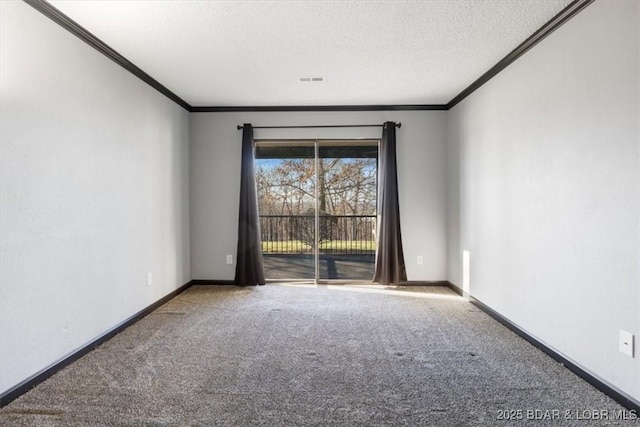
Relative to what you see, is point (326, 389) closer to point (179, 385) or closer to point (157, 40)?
point (179, 385)

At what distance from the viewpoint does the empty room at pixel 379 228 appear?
6.61 ft

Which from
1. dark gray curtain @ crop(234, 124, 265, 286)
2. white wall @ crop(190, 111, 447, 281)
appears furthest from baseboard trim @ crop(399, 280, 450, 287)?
dark gray curtain @ crop(234, 124, 265, 286)

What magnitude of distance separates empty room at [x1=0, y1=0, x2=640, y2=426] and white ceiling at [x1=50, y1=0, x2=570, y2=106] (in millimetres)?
22

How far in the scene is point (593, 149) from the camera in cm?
220

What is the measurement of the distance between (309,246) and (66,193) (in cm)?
313

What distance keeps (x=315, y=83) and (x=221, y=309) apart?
8.41 ft

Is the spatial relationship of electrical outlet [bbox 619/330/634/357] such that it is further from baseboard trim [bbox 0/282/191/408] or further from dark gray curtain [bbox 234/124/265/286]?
dark gray curtain [bbox 234/124/265/286]

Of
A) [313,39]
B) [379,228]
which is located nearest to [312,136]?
[379,228]

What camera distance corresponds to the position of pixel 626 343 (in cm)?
198

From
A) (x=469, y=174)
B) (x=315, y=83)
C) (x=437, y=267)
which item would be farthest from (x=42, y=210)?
(x=437, y=267)

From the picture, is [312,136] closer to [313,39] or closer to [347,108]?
[347,108]

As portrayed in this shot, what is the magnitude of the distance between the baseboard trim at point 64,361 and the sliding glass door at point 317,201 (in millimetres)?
1973

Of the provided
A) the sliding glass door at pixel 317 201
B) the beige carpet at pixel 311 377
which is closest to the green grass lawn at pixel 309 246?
the sliding glass door at pixel 317 201

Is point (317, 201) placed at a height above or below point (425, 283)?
above
